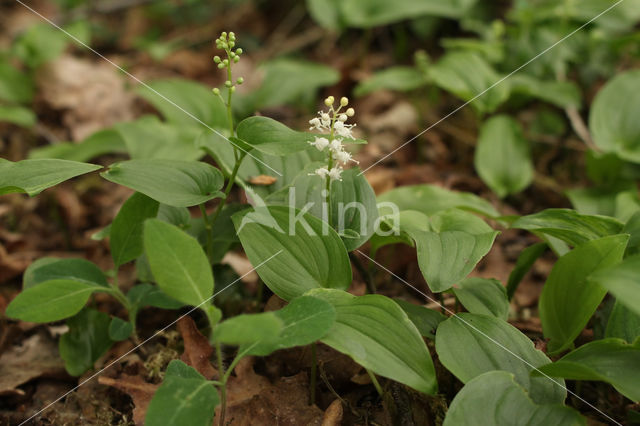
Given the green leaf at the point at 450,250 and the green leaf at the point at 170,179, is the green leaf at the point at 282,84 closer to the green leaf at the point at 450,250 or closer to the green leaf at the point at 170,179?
the green leaf at the point at 170,179

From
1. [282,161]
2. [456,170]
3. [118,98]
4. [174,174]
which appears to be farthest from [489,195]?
[118,98]

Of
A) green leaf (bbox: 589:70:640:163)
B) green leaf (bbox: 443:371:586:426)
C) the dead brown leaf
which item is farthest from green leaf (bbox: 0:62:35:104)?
green leaf (bbox: 589:70:640:163)

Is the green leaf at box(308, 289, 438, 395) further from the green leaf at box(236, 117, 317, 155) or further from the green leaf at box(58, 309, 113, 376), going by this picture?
the green leaf at box(58, 309, 113, 376)

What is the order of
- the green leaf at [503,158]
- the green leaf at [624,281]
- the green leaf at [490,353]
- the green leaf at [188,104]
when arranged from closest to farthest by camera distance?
1. the green leaf at [624,281]
2. the green leaf at [490,353]
3. the green leaf at [503,158]
4. the green leaf at [188,104]

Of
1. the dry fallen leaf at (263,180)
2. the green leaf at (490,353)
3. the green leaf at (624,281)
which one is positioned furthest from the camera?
the dry fallen leaf at (263,180)

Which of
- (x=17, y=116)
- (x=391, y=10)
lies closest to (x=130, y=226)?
(x=17, y=116)

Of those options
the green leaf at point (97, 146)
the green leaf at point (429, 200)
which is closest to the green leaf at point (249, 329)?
the green leaf at point (429, 200)

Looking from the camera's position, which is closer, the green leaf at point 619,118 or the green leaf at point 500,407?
the green leaf at point 500,407
